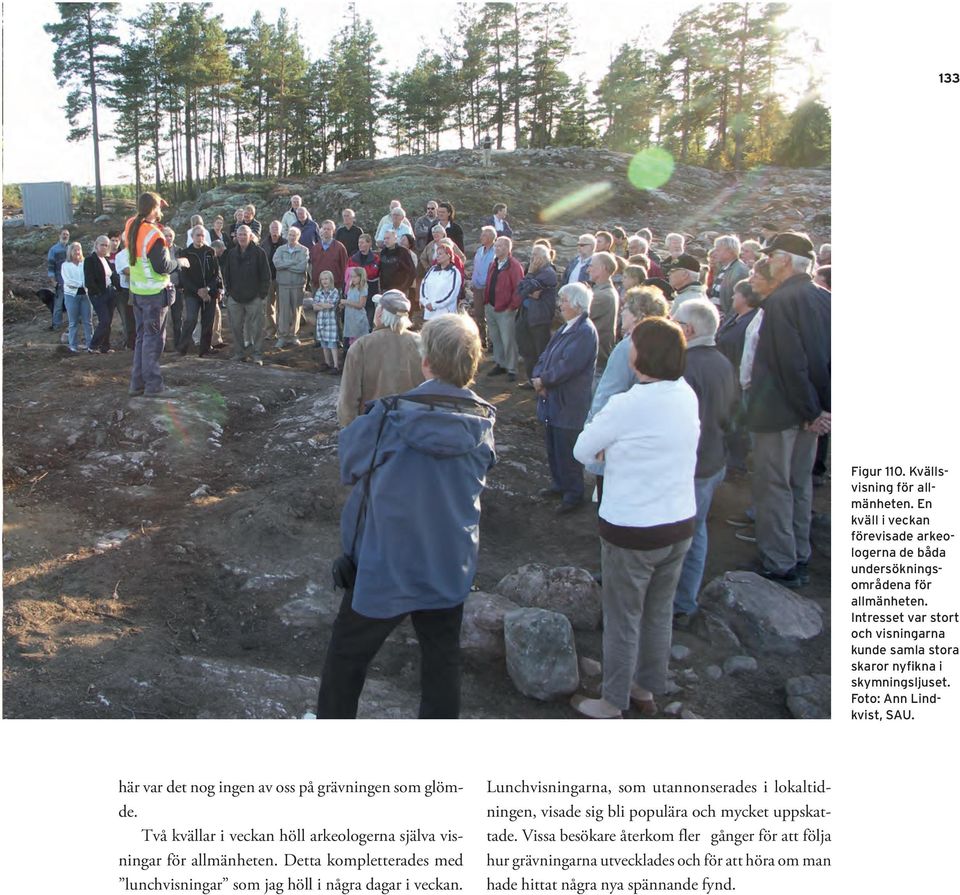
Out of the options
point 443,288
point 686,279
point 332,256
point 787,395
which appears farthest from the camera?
point 332,256

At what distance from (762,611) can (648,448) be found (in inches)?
73.2

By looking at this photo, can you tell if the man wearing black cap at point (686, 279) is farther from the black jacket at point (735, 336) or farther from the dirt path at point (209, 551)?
the dirt path at point (209, 551)

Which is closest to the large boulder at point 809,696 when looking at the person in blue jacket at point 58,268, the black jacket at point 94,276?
the black jacket at point 94,276

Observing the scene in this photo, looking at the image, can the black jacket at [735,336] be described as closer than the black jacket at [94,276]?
Yes

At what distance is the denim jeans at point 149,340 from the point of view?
7551 millimetres

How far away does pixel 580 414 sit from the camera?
5.70 meters

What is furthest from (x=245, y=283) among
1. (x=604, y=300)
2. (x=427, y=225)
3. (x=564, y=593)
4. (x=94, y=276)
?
(x=564, y=593)

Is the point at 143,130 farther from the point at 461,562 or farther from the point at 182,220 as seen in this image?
the point at 461,562

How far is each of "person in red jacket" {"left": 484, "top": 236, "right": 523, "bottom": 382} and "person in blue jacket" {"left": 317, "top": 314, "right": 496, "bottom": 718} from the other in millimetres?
5924

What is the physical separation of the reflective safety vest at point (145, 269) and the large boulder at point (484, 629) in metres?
5.11

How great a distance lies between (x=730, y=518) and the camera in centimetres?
598

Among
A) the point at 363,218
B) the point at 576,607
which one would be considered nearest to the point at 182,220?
the point at 363,218

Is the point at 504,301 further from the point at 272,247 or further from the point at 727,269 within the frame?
the point at 272,247

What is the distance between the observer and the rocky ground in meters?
3.77
